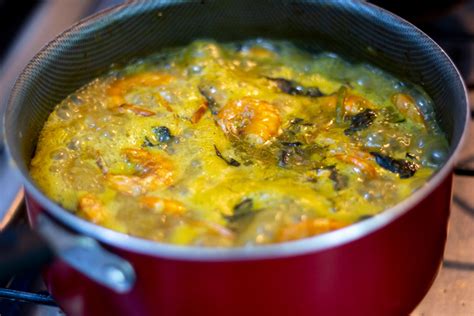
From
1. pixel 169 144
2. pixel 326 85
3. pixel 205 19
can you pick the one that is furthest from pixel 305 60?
pixel 169 144

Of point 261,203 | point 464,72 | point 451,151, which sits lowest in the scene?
point 464,72

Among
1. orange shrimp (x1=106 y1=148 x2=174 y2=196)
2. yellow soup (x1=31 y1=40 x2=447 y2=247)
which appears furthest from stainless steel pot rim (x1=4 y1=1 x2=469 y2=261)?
orange shrimp (x1=106 y1=148 x2=174 y2=196)

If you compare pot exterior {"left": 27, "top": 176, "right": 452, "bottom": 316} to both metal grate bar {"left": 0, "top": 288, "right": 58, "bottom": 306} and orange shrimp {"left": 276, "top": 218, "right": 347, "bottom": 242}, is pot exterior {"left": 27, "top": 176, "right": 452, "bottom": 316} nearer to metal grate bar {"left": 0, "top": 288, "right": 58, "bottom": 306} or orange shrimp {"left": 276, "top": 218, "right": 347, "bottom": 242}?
orange shrimp {"left": 276, "top": 218, "right": 347, "bottom": 242}

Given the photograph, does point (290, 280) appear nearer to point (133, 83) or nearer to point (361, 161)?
point (361, 161)

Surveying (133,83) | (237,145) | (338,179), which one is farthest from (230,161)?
(133,83)

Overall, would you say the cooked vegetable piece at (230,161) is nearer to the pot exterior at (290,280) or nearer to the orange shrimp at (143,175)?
the orange shrimp at (143,175)

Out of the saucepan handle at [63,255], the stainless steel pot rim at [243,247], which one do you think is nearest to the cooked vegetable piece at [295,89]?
the stainless steel pot rim at [243,247]

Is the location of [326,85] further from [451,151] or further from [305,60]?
[451,151]
